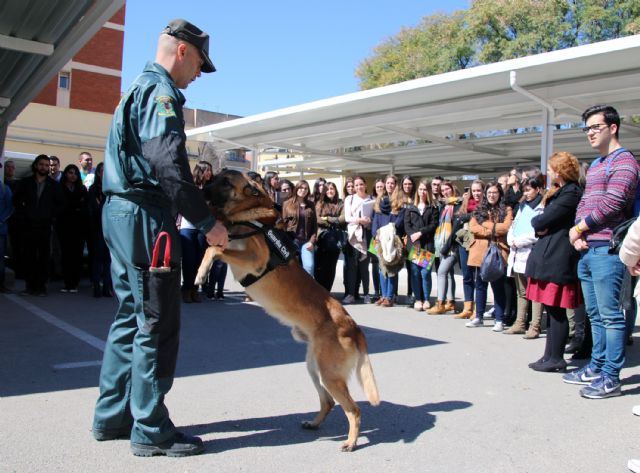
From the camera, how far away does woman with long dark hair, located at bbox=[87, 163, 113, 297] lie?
809 centimetres

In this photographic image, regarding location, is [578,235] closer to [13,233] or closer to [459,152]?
[13,233]

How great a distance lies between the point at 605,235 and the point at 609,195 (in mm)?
319

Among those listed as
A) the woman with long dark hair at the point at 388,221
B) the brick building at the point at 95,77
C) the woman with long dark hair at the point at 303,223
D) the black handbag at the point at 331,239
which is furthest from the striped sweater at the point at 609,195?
the brick building at the point at 95,77

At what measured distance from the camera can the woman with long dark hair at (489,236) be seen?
7020mm

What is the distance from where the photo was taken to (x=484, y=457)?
3.20m

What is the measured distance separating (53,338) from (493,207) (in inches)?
221

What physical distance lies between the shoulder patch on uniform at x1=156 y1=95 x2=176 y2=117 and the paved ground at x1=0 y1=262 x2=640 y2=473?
1.88 metres

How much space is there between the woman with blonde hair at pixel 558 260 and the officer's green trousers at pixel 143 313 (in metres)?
3.59

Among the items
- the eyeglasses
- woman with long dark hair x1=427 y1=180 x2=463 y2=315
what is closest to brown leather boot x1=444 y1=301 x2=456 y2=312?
woman with long dark hair x1=427 y1=180 x2=463 y2=315

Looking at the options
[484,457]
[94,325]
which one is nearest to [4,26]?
[94,325]

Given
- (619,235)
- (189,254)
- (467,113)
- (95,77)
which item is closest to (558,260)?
(619,235)

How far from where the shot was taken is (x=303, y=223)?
844 cm

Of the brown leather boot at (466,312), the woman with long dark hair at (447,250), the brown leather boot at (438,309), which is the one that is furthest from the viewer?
the brown leather boot at (438,309)

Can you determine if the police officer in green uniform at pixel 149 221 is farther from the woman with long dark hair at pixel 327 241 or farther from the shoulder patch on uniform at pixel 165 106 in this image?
the woman with long dark hair at pixel 327 241
